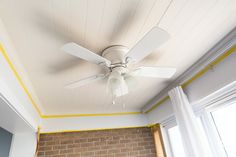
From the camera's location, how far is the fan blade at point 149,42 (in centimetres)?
100

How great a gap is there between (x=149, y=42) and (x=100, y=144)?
7.11 ft

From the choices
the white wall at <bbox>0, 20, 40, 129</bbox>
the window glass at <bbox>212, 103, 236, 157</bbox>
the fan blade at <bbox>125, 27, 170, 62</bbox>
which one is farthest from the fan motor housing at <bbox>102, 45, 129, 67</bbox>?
the window glass at <bbox>212, 103, 236, 157</bbox>

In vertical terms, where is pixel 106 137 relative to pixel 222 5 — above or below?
below

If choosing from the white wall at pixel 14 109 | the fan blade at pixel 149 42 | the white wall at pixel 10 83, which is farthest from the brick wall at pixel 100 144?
the fan blade at pixel 149 42

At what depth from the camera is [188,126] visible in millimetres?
1841

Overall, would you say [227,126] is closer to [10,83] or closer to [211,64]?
[211,64]

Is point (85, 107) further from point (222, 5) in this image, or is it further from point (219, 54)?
point (222, 5)

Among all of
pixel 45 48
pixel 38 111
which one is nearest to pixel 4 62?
pixel 45 48

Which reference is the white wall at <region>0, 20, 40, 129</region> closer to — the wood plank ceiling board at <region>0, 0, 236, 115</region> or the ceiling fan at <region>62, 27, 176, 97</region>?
the wood plank ceiling board at <region>0, 0, 236, 115</region>

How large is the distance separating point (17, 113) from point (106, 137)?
1572 mm

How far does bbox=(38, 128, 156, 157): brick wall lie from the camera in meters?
2.54

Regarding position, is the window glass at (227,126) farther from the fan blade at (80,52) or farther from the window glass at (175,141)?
the fan blade at (80,52)

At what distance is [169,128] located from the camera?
2.70m

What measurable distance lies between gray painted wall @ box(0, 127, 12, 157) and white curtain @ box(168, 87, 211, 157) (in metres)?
2.37
